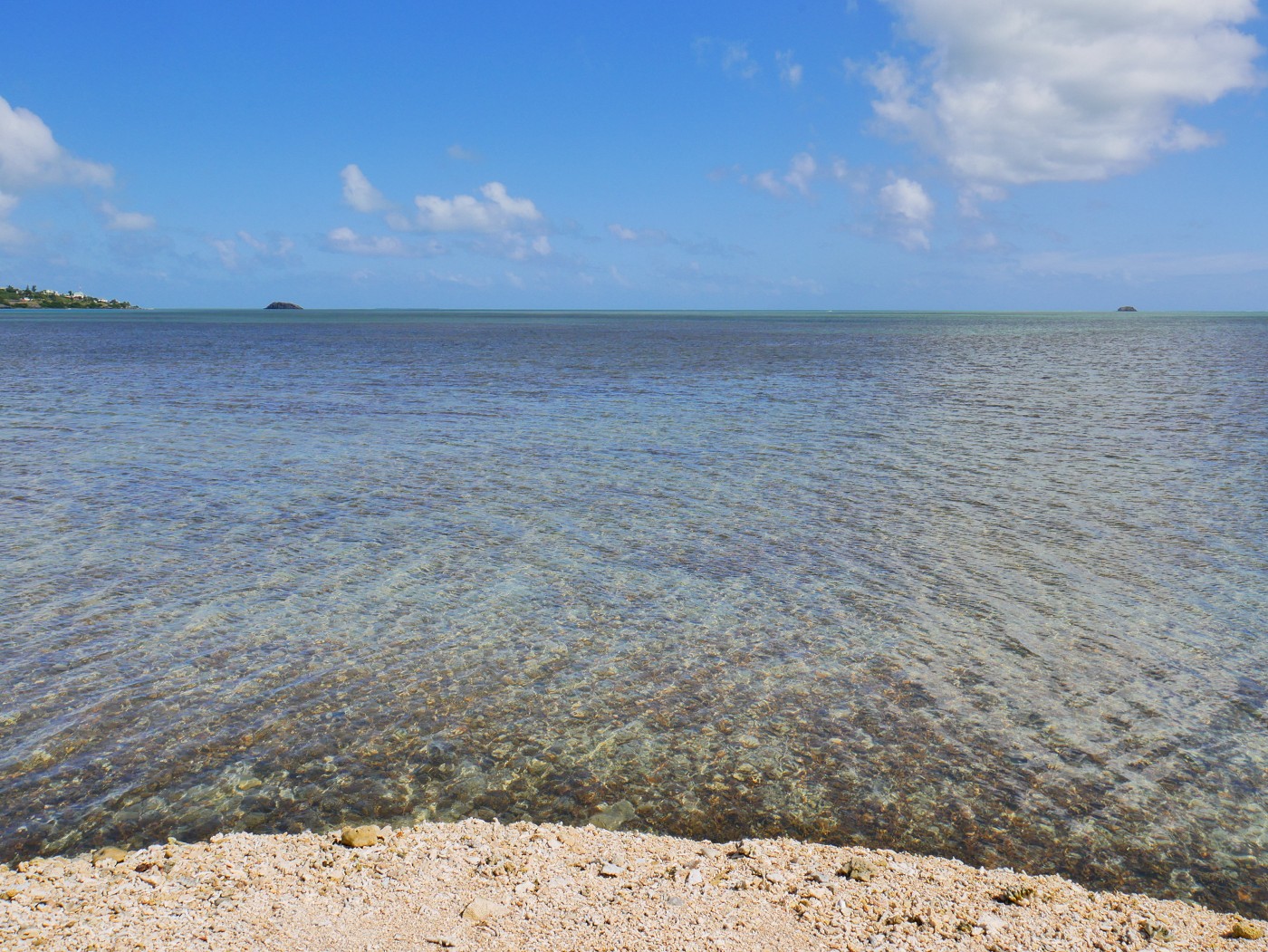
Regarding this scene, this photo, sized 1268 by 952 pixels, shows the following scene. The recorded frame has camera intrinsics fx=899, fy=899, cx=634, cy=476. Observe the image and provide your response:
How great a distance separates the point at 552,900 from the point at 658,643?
478cm

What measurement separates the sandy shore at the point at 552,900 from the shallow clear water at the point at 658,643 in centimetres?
46

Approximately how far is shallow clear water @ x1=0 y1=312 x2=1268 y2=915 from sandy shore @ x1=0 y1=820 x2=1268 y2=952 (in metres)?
0.46

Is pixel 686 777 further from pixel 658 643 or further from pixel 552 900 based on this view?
pixel 658 643

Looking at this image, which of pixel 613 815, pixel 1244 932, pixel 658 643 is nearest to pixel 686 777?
pixel 613 815

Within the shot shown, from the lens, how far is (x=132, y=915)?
208 inches

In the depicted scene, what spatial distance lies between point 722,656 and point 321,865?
16.4 ft

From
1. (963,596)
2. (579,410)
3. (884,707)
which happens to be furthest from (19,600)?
(579,410)

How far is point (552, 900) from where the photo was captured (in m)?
5.54

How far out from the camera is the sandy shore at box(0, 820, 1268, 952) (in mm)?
5125

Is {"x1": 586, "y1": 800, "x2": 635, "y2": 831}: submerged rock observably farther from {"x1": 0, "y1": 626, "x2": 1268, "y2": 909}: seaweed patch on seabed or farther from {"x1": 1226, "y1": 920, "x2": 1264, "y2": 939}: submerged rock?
{"x1": 1226, "y1": 920, "x2": 1264, "y2": 939}: submerged rock

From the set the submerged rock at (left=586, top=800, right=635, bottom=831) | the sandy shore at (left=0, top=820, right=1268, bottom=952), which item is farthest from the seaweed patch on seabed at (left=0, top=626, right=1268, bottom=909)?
the sandy shore at (left=0, top=820, right=1268, bottom=952)

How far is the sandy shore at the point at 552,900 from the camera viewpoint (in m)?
5.12

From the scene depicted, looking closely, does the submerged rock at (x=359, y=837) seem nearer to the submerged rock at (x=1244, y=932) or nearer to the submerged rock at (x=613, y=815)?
the submerged rock at (x=613, y=815)

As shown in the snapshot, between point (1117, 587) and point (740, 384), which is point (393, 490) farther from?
point (740, 384)
